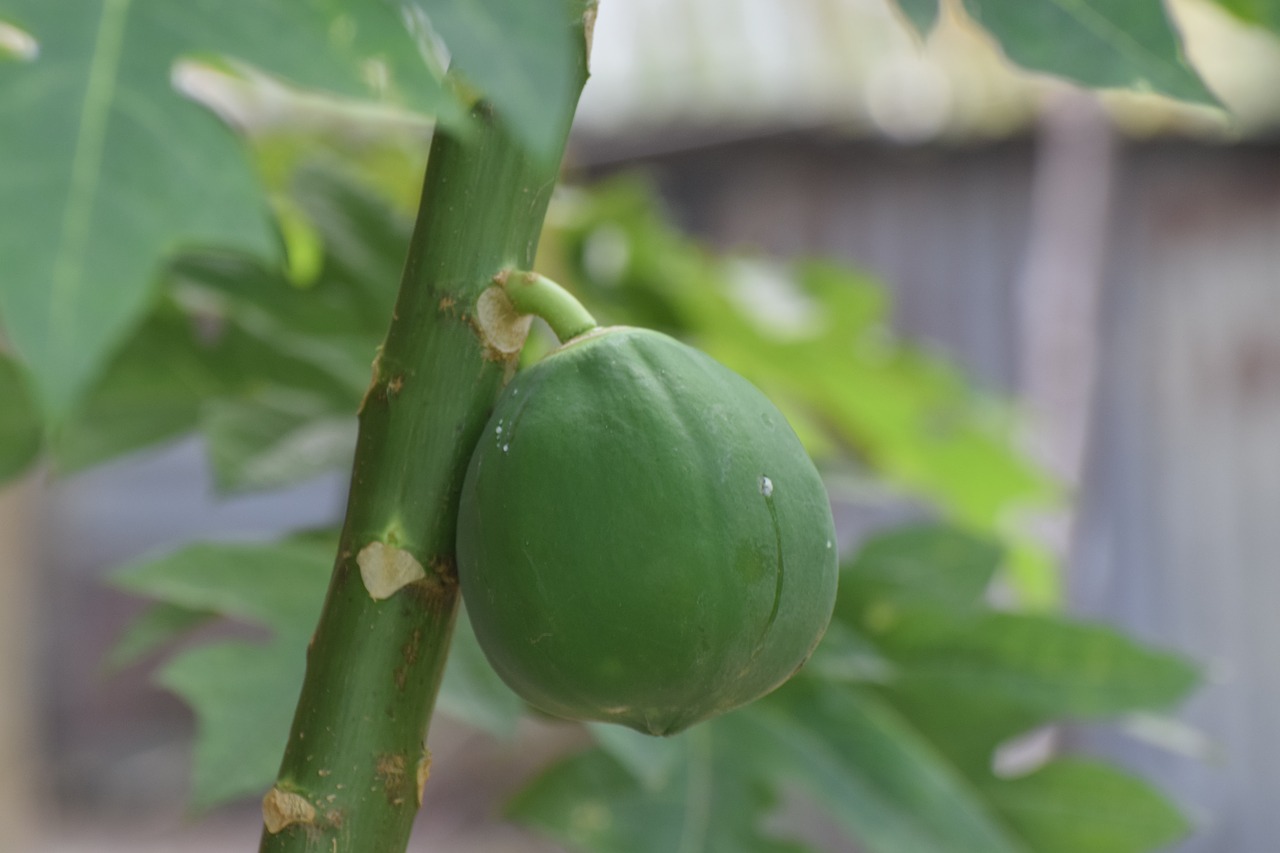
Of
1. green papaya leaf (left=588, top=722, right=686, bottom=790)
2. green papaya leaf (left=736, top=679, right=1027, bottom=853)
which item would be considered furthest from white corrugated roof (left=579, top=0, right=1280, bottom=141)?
green papaya leaf (left=588, top=722, right=686, bottom=790)

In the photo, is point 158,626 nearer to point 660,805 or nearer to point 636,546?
point 660,805

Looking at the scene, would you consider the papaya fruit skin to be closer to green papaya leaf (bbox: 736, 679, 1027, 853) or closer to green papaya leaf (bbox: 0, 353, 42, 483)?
green papaya leaf (bbox: 736, 679, 1027, 853)

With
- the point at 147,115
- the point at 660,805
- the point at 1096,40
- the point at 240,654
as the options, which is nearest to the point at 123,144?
the point at 147,115

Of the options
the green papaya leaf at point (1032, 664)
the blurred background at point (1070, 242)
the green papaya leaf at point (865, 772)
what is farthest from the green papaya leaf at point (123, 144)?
the blurred background at point (1070, 242)

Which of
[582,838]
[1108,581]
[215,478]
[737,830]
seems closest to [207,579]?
[215,478]

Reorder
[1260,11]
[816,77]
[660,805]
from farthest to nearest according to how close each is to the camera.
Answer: [816,77]
[660,805]
[1260,11]

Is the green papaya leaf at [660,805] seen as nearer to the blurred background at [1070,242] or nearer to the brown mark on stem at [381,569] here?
the brown mark on stem at [381,569]

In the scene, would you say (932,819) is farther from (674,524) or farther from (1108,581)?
(1108,581)
